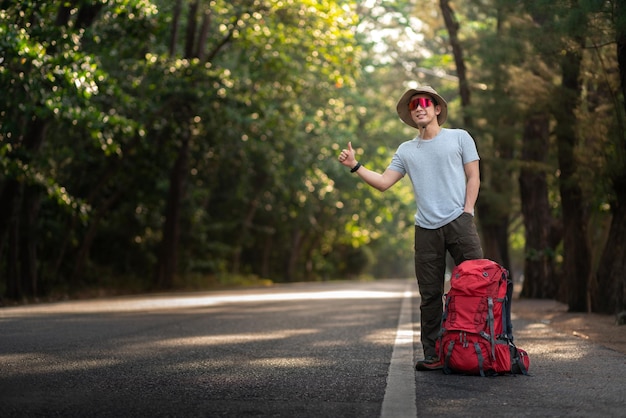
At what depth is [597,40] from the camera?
14.8 m

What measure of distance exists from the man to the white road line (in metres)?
0.30

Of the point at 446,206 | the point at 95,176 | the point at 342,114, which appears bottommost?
the point at 446,206

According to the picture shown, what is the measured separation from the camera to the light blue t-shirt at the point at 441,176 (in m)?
8.04

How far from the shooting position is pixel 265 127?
28.7 m

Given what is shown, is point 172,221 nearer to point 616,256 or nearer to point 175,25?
point 175,25

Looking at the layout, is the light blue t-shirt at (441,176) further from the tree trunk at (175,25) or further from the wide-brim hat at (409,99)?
the tree trunk at (175,25)

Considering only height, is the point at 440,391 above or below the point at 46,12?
below

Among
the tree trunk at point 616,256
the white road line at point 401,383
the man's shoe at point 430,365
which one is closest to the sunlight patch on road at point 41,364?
the white road line at point 401,383

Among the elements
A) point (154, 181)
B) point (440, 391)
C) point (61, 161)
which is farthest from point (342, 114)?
point (440, 391)

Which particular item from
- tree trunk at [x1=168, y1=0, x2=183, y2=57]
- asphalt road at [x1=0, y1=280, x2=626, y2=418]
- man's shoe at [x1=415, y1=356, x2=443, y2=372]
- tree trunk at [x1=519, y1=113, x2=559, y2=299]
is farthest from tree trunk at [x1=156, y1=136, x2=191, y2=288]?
man's shoe at [x1=415, y1=356, x2=443, y2=372]

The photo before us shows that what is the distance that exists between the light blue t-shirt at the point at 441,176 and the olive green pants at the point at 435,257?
0.25 feet

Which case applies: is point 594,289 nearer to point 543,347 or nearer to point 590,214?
point 590,214

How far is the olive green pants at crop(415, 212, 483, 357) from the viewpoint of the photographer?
800 centimetres

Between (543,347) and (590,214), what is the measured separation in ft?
31.2
